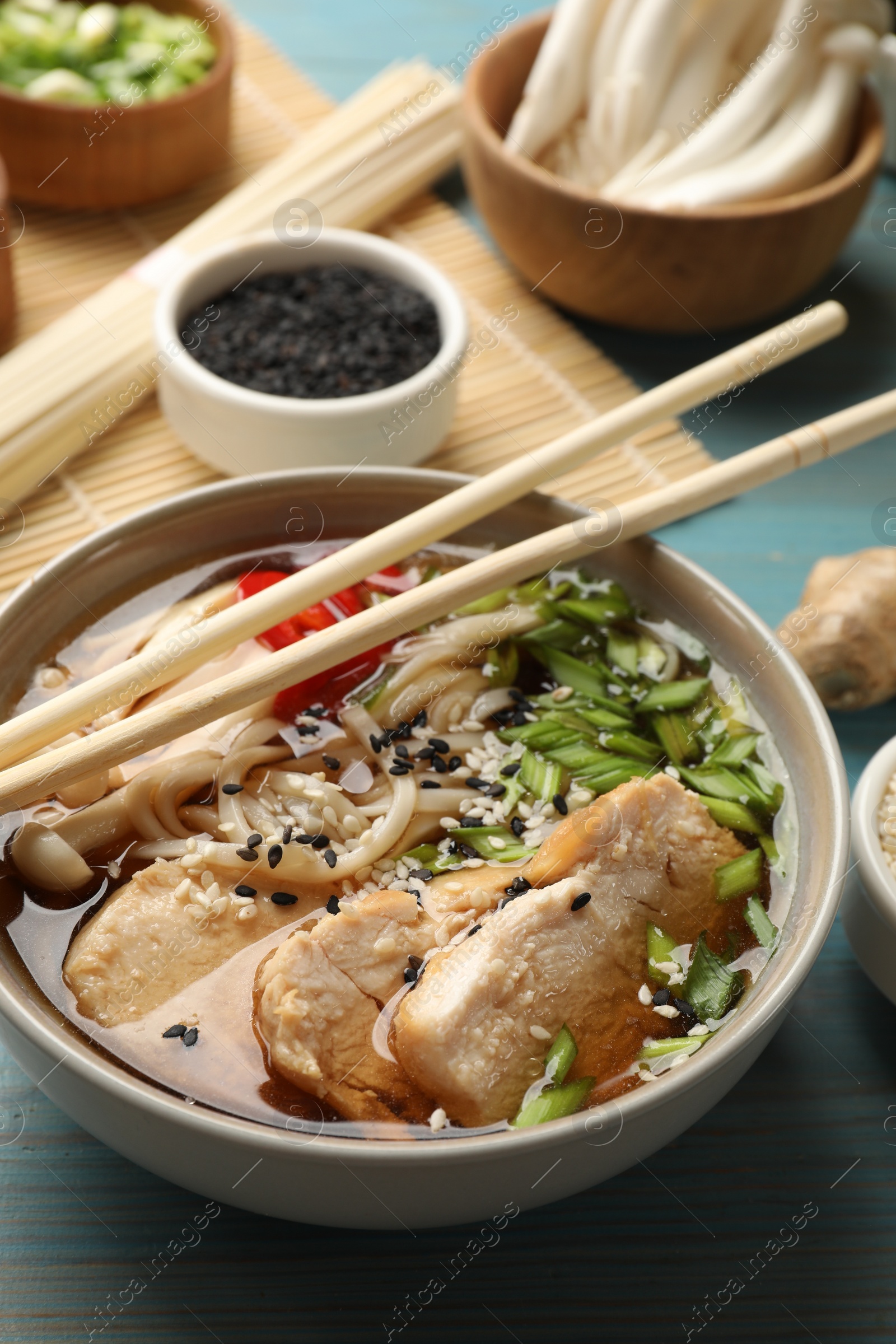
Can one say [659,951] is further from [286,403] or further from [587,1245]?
[286,403]

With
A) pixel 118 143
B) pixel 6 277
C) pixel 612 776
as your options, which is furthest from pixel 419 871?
pixel 118 143

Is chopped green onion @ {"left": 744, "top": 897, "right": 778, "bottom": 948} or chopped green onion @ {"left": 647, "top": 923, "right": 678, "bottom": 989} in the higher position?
chopped green onion @ {"left": 647, "top": 923, "right": 678, "bottom": 989}

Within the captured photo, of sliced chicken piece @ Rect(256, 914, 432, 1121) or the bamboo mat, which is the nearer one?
sliced chicken piece @ Rect(256, 914, 432, 1121)

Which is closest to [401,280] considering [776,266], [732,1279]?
[776,266]

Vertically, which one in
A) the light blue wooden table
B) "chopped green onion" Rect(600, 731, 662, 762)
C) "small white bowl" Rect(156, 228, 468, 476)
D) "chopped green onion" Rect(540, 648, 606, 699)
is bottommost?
the light blue wooden table

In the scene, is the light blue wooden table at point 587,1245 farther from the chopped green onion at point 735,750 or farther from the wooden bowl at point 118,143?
the wooden bowl at point 118,143

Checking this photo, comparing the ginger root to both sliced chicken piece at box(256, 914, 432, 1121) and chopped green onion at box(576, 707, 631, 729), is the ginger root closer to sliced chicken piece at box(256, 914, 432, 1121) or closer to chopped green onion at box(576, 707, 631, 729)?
chopped green onion at box(576, 707, 631, 729)

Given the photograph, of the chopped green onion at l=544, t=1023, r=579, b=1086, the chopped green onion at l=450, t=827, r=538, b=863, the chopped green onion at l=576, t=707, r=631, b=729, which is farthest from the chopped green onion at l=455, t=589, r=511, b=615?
the chopped green onion at l=544, t=1023, r=579, b=1086
